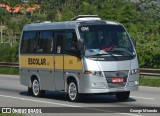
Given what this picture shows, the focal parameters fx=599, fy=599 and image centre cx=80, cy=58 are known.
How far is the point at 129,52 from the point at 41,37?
3.69m

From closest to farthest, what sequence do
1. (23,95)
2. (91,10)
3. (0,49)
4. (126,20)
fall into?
(23,95) < (0,49) < (126,20) < (91,10)

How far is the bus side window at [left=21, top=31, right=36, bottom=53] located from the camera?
21.3m

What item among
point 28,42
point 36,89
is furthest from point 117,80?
point 28,42

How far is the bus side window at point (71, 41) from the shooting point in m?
18.3

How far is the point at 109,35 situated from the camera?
18594 mm

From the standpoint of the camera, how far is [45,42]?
20.2 m

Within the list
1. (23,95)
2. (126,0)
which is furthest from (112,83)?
(126,0)

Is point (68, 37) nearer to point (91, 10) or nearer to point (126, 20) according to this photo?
point (126, 20)

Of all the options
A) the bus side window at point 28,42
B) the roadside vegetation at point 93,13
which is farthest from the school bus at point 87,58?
the roadside vegetation at point 93,13

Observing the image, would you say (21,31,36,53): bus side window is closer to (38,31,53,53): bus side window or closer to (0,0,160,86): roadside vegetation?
(38,31,53,53): bus side window

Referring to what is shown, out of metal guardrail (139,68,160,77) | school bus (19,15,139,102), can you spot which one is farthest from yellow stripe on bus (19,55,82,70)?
metal guardrail (139,68,160,77)

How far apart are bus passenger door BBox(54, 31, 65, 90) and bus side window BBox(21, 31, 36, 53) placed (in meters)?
1.95

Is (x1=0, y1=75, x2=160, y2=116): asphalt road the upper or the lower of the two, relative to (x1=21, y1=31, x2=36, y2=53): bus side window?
lower

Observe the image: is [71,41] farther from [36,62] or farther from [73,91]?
[36,62]
